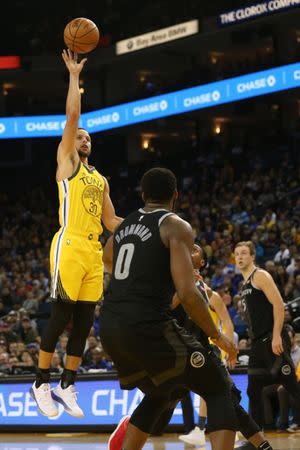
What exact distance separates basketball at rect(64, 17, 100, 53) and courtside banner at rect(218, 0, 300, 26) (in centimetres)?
1694

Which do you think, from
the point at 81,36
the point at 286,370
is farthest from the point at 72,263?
the point at 286,370

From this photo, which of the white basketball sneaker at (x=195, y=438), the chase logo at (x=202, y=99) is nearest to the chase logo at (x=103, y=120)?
the chase logo at (x=202, y=99)

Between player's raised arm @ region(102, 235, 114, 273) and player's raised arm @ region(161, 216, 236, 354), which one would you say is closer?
player's raised arm @ region(161, 216, 236, 354)

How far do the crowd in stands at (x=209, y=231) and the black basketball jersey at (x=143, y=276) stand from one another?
8.06 meters

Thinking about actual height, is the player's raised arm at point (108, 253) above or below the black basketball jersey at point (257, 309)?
above

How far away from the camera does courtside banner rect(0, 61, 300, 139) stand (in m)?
23.5

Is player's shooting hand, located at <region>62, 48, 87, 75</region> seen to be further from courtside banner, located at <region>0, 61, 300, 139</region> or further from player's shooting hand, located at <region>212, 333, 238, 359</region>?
courtside banner, located at <region>0, 61, 300, 139</region>

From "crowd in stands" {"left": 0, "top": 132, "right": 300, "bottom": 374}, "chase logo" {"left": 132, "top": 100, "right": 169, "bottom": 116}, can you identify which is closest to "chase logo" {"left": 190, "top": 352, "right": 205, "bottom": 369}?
"crowd in stands" {"left": 0, "top": 132, "right": 300, "bottom": 374}

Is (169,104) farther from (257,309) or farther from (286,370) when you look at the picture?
(286,370)

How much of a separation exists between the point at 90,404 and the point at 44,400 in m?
5.50

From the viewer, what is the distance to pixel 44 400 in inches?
267

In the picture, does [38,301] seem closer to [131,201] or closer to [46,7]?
[131,201]

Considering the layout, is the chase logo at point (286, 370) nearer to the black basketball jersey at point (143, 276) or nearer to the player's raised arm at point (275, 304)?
the player's raised arm at point (275, 304)

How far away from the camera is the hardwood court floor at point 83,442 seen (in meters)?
9.80
